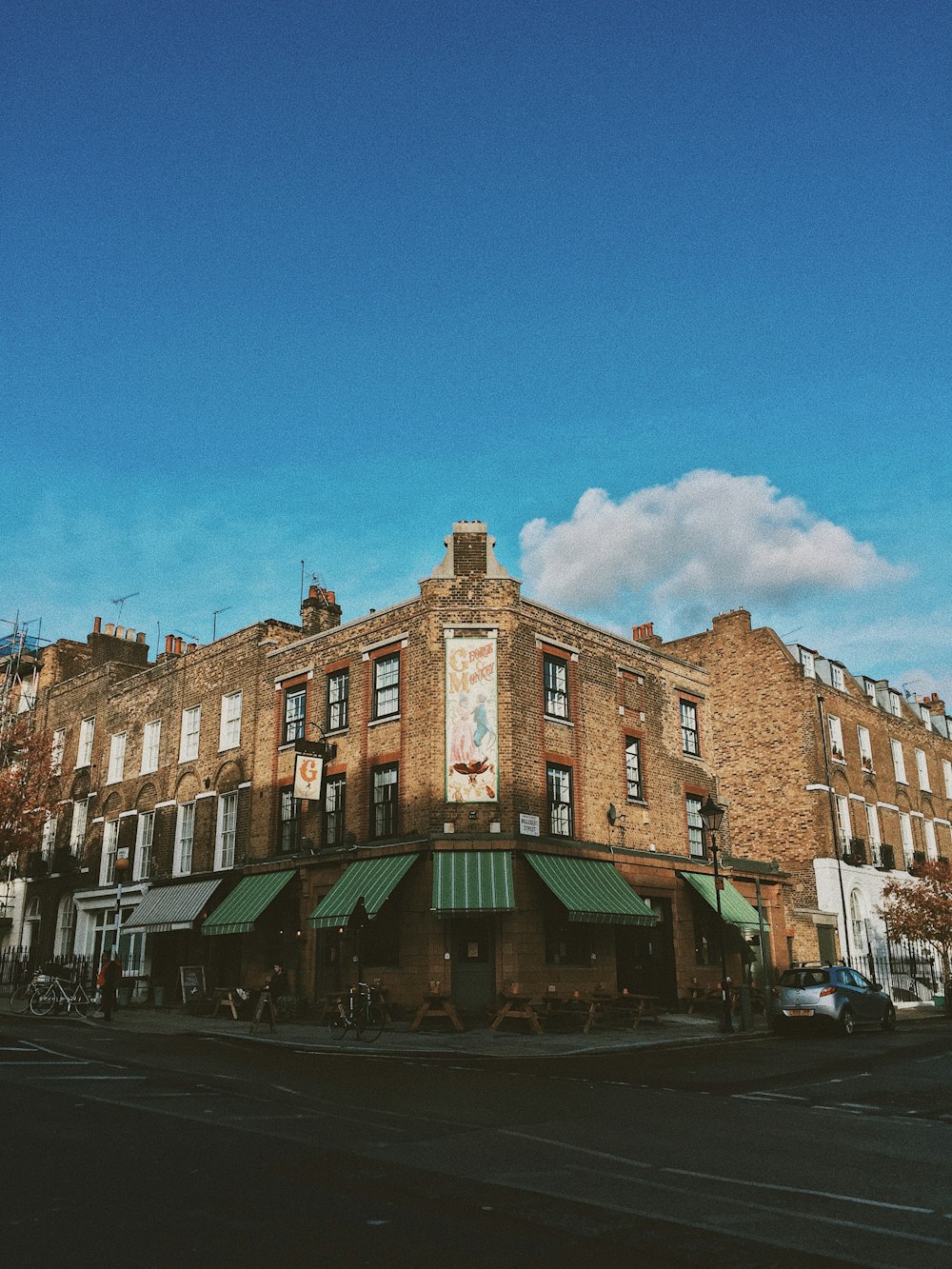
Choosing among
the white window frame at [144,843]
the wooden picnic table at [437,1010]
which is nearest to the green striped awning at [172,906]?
the white window frame at [144,843]

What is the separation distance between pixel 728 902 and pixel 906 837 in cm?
1718

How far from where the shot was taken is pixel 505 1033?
877 inches

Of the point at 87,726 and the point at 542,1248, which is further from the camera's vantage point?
the point at 87,726

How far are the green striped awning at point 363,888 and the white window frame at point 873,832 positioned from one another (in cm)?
2273

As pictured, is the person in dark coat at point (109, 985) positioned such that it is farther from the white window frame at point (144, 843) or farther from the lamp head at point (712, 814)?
the lamp head at point (712, 814)

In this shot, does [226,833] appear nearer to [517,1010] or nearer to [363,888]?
[363,888]

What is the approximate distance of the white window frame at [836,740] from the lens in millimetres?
39500

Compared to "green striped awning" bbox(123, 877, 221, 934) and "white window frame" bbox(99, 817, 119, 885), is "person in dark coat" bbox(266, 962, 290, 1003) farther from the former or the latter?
"white window frame" bbox(99, 817, 119, 885)

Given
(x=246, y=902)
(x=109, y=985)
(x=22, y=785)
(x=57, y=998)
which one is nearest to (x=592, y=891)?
(x=246, y=902)

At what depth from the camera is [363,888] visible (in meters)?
24.9

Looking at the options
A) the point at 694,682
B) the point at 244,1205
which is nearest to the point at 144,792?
the point at 694,682

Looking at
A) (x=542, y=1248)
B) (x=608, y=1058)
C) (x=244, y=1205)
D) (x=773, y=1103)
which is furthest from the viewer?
(x=608, y=1058)

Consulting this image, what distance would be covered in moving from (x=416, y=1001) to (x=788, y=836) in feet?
62.4

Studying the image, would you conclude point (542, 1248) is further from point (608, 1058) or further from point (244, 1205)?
point (608, 1058)
